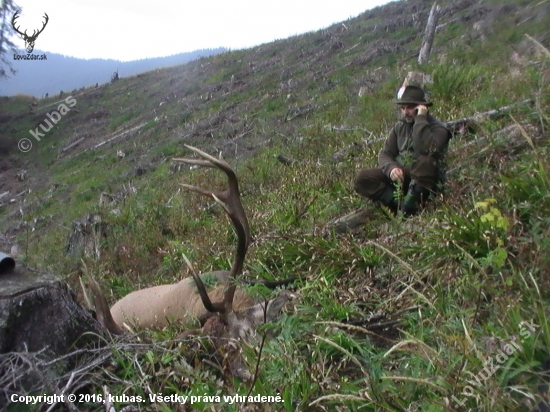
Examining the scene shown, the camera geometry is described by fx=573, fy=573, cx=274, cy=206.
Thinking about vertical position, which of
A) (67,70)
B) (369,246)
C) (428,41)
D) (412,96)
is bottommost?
(369,246)

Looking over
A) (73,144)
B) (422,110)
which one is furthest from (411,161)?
(73,144)

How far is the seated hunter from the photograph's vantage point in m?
5.25

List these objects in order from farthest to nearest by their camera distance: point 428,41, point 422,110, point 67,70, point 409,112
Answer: point 67,70 < point 428,41 < point 409,112 < point 422,110

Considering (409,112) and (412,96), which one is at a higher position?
(412,96)

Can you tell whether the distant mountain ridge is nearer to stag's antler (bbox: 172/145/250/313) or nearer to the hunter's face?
the hunter's face

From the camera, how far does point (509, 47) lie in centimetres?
402

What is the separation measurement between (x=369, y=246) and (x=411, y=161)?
1.26 meters

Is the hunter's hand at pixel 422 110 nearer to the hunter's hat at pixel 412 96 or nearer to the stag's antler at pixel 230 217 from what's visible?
the hunter's hat at pixel 412 96

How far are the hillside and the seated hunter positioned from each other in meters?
0.25

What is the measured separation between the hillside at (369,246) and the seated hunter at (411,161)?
25 centimetres

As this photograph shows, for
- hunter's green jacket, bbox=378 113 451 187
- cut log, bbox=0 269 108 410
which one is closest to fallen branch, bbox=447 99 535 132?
hunter's green jacket, bbox=378 113 451 187

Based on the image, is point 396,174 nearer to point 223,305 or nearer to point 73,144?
point 223,305

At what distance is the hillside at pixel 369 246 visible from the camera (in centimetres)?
266

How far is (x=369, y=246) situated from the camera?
4.52 meters
